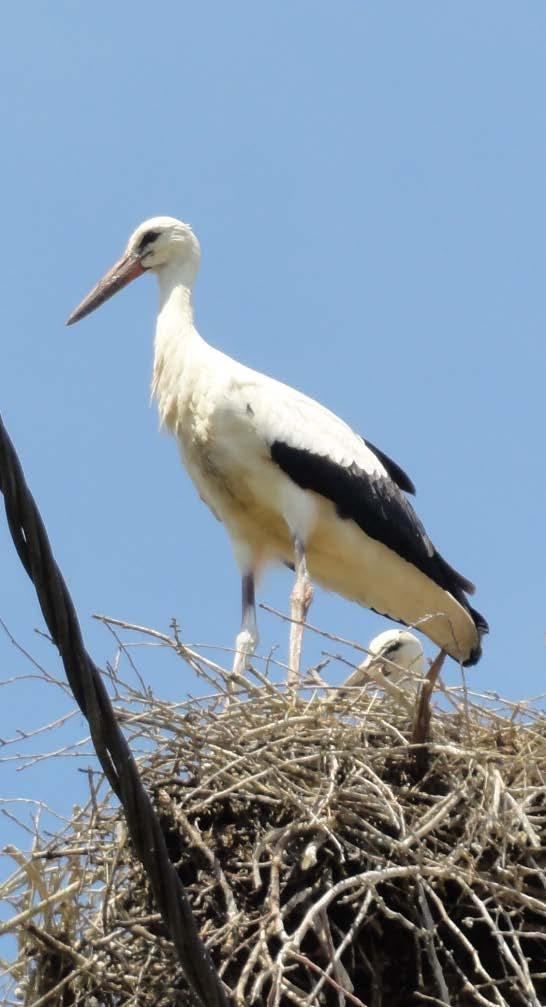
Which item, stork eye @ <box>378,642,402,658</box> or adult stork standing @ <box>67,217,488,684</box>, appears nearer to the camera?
adult stork standing @ <box>67,217,488,684</box>

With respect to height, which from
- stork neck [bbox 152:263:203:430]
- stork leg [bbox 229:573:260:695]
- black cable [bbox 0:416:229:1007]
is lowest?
black cable [bbox 0:416:229:1007]

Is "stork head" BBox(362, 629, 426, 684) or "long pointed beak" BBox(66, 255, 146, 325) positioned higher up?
"long pointed beak" BBox(66, 255, 146, 325)

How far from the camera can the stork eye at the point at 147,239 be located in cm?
880

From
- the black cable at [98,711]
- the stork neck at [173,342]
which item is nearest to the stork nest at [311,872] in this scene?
the black cable at [98,711]

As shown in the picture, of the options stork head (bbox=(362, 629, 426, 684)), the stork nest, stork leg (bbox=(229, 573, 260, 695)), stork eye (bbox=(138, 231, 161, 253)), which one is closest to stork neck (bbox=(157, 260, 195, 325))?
stork eye (bbox=(138, 231, 161, 253))

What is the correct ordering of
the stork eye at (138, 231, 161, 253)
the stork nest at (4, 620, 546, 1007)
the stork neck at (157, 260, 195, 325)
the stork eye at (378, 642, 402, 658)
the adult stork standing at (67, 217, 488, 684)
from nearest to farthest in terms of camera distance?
the stork nest at (4, 620, 546, 1007)
the adult stork standing at (67, 217, 488, 684)
the stork eye at (378, 642, 402, 658)
the stork neck at (157, 260, 195, 325)
the stork eye at (138, 231, 161, 253)

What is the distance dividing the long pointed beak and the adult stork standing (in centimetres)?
31

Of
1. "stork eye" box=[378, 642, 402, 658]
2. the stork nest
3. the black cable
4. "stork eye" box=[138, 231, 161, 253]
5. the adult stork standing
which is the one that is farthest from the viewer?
"stork eye" box=[138, 231, 161, 253]

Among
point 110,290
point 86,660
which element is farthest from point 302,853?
point 110,290

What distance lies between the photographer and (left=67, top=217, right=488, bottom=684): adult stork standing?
7867 mm

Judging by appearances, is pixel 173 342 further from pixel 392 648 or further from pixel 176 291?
pixel 392 648

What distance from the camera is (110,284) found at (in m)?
8.84

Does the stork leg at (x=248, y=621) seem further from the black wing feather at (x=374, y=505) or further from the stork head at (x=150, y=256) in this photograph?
the stork head at (x=150, y=256)

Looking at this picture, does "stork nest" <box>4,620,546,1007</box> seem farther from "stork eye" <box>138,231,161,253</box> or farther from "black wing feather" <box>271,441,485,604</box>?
"stork eye" <box>138,231,161,253</box>
